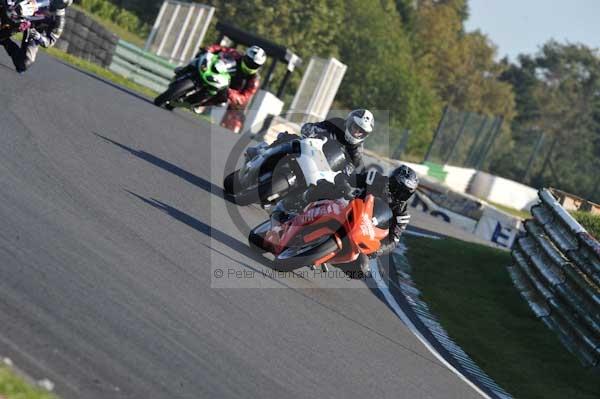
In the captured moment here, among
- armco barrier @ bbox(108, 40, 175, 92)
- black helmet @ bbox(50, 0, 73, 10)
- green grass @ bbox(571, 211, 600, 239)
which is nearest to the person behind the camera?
black helmet @ bbox(50, 0, 73, 10)

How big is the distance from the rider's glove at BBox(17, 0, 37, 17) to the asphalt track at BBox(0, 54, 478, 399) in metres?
1.58

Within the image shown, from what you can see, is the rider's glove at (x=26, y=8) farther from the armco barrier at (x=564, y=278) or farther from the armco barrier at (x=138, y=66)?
the armco barrier at (x=138, y=66)

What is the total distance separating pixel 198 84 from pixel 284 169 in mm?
8117

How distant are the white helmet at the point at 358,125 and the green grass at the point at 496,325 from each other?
1.97 m

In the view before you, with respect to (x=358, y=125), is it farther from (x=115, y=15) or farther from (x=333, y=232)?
(x=115, y=15)

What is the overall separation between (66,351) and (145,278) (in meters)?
1.98

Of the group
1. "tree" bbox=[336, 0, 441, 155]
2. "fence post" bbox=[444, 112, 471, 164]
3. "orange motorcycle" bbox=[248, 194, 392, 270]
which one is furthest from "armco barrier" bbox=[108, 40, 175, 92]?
"tree" bbox=[336, 0, 441, 155]

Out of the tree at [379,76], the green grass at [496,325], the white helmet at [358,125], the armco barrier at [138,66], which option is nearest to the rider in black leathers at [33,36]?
the white helmet at [358,125]

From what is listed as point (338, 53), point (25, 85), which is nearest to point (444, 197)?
point (25, 85)

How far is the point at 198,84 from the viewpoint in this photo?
1864 centimetres

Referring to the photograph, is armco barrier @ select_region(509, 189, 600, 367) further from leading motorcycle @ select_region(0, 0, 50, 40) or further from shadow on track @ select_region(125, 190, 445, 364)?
leading motorcycle @ select_region(0, 0, 50, 40)

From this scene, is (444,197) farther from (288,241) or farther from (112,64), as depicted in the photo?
(288,241)

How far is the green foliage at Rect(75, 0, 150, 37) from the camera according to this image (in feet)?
125

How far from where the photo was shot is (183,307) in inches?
268
